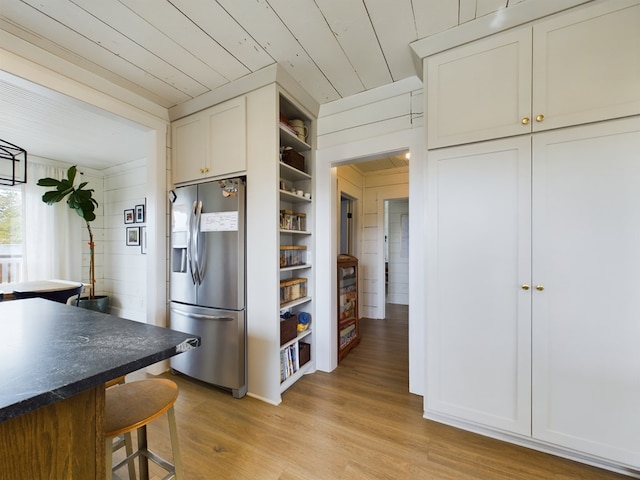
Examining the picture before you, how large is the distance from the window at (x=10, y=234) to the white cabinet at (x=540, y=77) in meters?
Answer: 5.25

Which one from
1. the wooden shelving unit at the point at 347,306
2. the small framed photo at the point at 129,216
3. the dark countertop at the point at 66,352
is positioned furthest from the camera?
the small framed photo at the point at 129,216

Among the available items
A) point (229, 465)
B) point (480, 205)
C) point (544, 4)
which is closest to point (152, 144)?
point (229, 465)

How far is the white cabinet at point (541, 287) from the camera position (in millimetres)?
1391

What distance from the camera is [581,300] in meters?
1.46

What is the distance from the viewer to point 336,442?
168 centimetres

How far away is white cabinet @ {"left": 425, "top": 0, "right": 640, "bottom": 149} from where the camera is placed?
1384mm

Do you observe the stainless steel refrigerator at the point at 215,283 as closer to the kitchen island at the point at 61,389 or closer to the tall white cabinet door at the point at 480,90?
the kitchen island at the point at 61,389

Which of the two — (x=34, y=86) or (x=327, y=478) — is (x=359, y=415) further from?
(x=34, y=86)

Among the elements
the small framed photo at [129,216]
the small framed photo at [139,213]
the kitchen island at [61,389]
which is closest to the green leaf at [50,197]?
the small framed photo at [129,216]

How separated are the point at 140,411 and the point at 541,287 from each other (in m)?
2.07

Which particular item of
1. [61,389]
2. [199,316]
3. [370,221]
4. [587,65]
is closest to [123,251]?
[199,316]

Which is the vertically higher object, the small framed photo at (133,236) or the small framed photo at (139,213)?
the small framed photo at (139,213)

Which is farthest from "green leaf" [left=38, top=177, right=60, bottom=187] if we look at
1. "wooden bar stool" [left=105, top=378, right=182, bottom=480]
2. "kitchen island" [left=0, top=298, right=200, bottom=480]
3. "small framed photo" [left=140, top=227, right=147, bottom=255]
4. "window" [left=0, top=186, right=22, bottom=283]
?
"wooden bar stool" [left=105, top=378, right=182, bottom=480]

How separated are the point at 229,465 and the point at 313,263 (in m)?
1.60
